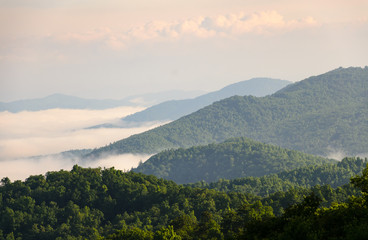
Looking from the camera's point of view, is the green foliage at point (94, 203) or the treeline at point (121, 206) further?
the green foliage at point (94, 203)

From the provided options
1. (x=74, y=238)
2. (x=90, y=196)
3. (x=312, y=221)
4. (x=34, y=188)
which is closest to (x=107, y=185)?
(x=90, y=196)

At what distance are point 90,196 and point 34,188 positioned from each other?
17.6 meters

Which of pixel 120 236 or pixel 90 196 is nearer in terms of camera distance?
pixel 120 236

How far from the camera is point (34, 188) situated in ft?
534

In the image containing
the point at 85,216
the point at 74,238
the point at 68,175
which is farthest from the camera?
the point at 68,175

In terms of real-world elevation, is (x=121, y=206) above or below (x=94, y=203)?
below

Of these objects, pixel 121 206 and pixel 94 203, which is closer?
pixel 94 203

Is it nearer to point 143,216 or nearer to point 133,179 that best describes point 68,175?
point 133,179

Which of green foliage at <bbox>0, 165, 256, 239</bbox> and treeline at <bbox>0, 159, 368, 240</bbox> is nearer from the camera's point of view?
treeline at <bbox>0, 159, 368, 240</bbox>

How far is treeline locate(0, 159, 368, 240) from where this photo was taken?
103625 millimetres

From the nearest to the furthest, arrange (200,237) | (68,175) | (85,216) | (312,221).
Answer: (312,221)
(200,237)
(85,216)
(68,175)

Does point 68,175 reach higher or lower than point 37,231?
higher

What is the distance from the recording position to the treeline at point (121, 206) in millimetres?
103625

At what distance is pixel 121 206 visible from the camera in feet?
519
